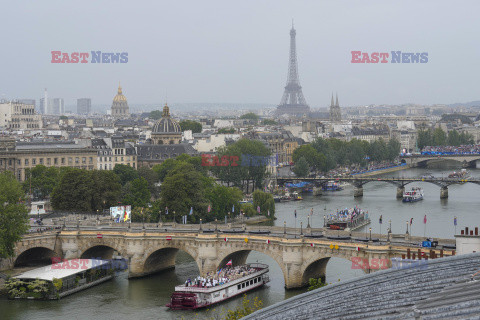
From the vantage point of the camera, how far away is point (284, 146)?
127 meters

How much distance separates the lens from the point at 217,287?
3994 cm

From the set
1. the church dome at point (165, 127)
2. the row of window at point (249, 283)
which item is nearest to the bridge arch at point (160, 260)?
the row of window at point (249, 283)

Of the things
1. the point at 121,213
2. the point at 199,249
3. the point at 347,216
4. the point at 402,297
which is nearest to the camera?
the point at 402,297

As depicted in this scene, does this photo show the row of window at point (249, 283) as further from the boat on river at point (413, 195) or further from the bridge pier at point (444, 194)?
the bridge pier at point (444, 194)

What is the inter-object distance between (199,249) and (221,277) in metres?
3.61

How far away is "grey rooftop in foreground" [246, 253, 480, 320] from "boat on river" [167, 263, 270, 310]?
2048cm

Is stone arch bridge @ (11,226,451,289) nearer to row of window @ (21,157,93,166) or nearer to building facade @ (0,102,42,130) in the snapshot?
row of window @ (21,157,93,166)

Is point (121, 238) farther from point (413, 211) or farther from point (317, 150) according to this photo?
point (317, 150)

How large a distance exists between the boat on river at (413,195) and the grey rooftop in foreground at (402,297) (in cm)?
6417

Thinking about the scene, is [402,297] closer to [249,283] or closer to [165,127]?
[249,283]

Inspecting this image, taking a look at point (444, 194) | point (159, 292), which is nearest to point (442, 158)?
point (444, 194)

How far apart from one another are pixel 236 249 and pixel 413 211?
32839 millimetres

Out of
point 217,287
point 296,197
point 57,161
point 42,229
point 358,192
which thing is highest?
point 57,161

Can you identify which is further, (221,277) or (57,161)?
(57,161)
